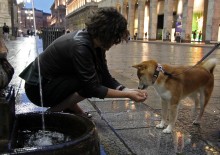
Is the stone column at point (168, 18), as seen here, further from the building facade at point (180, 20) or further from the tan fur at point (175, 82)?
the tan fur at point (175, 82)

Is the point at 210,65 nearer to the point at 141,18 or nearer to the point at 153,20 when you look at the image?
the point at 153,20

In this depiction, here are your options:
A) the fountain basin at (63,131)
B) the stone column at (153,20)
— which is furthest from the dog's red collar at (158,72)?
the stone column at (153,20)

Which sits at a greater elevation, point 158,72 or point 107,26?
point 107,26

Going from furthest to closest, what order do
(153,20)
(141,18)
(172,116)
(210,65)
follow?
(141,18)
(153,20)
(210,65)
(172,116)

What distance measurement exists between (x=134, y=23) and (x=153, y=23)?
11.0m

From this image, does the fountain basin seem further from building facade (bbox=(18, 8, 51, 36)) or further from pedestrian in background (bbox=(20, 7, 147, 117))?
building facade (bbox=(18, 8, 51, 36))

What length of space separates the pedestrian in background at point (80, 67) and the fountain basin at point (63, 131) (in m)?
0.37

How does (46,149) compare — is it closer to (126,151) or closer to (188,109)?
(126,151)

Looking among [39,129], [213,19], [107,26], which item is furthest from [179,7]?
[39,129]

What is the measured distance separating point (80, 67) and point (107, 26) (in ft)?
1.45

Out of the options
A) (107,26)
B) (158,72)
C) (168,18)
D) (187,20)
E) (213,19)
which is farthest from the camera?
(168,18)

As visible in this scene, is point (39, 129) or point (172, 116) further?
point (172, 116)

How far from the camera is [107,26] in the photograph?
8.96ft

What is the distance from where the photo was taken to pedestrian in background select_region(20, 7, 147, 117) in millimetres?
2791
